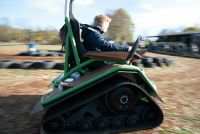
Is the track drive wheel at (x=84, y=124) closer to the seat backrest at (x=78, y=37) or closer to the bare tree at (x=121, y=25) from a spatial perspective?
the seat backrest at (x=78, y=37)

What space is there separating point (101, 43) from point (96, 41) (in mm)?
101

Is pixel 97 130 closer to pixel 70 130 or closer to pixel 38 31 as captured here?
pixel 70 130

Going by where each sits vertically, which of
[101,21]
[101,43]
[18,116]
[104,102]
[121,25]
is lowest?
[18,116]

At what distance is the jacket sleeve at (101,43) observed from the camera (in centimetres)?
527

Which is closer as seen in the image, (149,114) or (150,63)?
(149,114)

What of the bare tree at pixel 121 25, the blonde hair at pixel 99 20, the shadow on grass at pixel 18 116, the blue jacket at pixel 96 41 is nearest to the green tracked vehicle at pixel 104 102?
the blue jacket at pixel 96 41

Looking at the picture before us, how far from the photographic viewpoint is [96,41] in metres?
5.31

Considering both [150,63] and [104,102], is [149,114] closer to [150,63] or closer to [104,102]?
[104,102]

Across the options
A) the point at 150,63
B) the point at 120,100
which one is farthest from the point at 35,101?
the point at 150,63

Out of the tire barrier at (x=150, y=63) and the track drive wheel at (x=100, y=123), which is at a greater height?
the tire barrier at (x=150, y=63)

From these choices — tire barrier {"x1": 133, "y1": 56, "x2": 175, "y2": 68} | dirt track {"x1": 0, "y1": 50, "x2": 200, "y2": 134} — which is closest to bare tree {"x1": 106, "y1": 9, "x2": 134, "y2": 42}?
tire barrier {"x1": 133, "y1": 56, "x2": 175, "y2": 68}

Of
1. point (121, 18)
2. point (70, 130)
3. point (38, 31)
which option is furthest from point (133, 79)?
point (121, 18)

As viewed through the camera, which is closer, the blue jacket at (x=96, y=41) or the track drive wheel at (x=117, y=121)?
the track drive wheel at (x=117, y=121)

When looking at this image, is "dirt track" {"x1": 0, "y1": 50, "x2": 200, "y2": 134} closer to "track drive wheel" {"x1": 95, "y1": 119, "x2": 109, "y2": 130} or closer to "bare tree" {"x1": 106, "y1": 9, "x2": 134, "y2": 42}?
"track drive wheel" {"x1": 95, "y1": 119, "x2": 109, "y2": 130}
